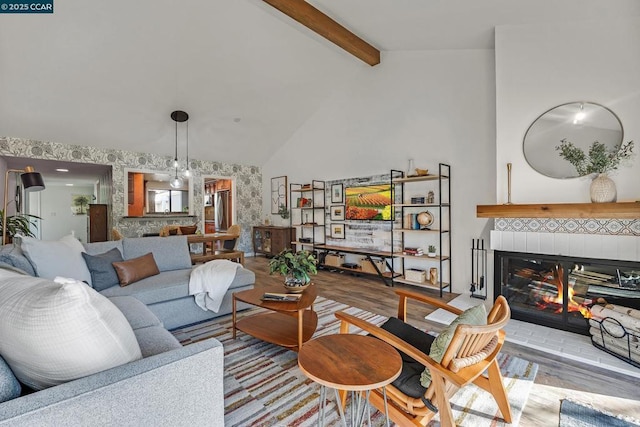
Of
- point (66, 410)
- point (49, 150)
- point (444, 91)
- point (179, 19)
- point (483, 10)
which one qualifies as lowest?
point (66, 410)

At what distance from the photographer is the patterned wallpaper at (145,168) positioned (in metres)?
4.99

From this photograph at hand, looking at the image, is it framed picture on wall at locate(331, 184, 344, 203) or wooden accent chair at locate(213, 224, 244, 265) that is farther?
framed picture on wall at locate(331, 184, 344, 203)

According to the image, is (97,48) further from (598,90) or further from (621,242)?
(621,242)

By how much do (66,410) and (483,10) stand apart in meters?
4.09

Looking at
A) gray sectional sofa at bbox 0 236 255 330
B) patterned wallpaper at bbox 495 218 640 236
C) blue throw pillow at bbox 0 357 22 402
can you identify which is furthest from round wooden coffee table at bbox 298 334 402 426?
patterned wallpaper at bbox 495 218 640 236

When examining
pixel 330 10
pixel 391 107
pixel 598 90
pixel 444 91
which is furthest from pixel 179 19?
pixel 598 90

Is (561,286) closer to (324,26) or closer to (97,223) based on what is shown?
(324,26)

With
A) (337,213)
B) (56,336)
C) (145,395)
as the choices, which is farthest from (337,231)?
(56,336)

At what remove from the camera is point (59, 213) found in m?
9.55

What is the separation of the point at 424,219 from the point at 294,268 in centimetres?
238

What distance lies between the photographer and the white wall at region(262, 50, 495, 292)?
384 centimetres

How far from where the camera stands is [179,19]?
12.0 ft

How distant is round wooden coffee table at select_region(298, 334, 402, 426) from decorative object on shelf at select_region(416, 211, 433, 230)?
10.0ft

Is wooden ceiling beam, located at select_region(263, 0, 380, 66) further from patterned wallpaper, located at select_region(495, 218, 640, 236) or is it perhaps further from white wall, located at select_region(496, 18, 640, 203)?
patterned wallpaper, located at select_region(495, 218, 640, 236)
